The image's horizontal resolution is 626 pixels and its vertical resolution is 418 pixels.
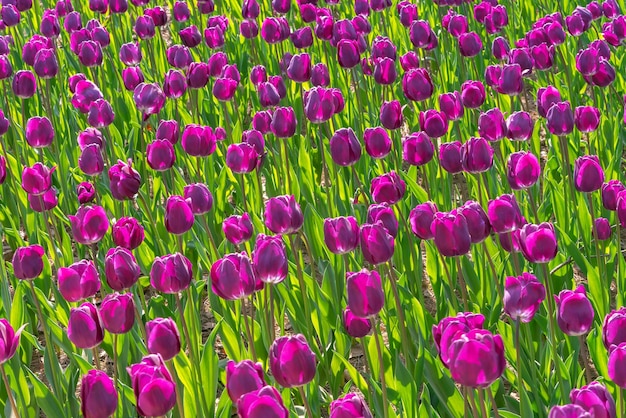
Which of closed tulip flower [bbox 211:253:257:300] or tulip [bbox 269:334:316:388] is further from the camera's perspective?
closed tulip flower [bbox 211:253:257:300]

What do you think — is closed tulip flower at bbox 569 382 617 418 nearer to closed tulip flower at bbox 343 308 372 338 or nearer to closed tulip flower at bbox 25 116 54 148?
closed tulip flower at bbox 343 308 372 338

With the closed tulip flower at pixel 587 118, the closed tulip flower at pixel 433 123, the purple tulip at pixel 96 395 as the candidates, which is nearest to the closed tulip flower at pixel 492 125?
the closed tulip flower at pixel 433 123

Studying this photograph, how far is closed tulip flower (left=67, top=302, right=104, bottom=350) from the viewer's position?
2.12 metres

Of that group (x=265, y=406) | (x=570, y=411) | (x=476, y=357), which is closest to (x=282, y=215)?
(x=476, y=357)

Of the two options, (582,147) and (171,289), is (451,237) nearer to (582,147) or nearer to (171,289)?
(171,289)

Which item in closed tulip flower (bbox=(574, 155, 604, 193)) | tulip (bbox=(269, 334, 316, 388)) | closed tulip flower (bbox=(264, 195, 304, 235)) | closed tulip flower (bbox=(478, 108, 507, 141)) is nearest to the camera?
tulip (bbox=(269, 334, 316, 388))

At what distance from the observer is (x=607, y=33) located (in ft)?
14.3

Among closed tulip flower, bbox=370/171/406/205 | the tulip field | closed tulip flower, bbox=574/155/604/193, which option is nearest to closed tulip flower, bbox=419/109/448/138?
the tulip field

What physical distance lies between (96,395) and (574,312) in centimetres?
100

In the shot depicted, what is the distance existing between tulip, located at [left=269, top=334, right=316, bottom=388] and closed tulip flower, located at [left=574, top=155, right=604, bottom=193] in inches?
Answer: 48.6

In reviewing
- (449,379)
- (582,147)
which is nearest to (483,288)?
(449,379)

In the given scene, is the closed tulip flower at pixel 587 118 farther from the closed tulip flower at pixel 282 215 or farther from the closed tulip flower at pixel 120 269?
the closed tulip flower at pixel 120 269

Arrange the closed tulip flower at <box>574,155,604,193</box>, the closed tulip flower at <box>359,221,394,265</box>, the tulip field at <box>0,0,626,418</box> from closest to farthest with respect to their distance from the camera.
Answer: the tulip field at <box>0,0,626,418</box> → the closed tulip flower at <box>359,221,394,265</box> → the closed tulip flower at <box>574,155,604,193</box>

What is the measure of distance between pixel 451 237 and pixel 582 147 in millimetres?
2373
